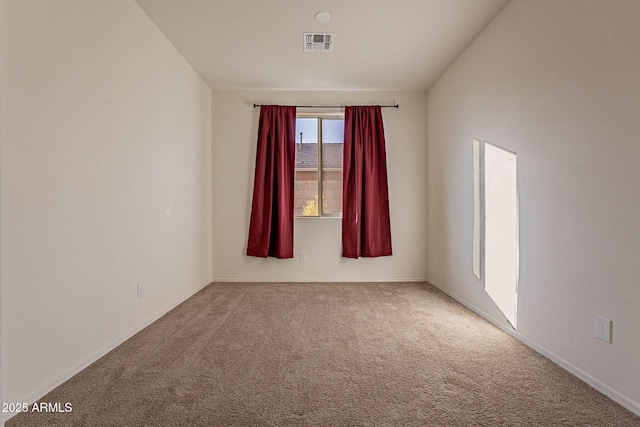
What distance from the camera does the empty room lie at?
1.48 m

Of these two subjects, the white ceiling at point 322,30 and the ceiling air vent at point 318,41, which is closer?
the white ceiling at point 322,30

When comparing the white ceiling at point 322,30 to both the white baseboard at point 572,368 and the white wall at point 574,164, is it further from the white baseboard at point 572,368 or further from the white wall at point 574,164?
the white baseboard at point 572,368

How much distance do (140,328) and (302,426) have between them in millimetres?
1696

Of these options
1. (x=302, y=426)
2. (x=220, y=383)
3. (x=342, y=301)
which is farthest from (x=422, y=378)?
(x=342, y=301)

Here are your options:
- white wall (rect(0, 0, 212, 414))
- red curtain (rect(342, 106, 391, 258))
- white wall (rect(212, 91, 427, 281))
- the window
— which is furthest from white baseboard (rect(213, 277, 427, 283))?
white wall (rect(0, 0, 212, 414))

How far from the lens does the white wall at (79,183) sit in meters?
1.45

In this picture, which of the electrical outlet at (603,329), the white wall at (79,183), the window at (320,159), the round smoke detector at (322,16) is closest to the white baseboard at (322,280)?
the window at (320,159)

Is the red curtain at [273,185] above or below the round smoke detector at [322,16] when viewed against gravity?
below

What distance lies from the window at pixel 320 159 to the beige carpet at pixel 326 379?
1.83 m

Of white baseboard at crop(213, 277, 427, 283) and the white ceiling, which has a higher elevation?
the white ceiling

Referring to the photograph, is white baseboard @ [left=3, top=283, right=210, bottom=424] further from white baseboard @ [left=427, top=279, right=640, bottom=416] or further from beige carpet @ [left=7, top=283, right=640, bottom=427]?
white baseboard @ [left=427, top=279, right=640, bottom=416]

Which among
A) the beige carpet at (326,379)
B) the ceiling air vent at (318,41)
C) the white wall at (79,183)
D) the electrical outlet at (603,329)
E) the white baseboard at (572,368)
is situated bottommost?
the beige carpet at (326,379)

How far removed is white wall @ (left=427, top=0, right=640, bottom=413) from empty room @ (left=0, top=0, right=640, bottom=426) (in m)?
0.01

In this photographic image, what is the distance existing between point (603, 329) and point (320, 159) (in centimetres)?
326
